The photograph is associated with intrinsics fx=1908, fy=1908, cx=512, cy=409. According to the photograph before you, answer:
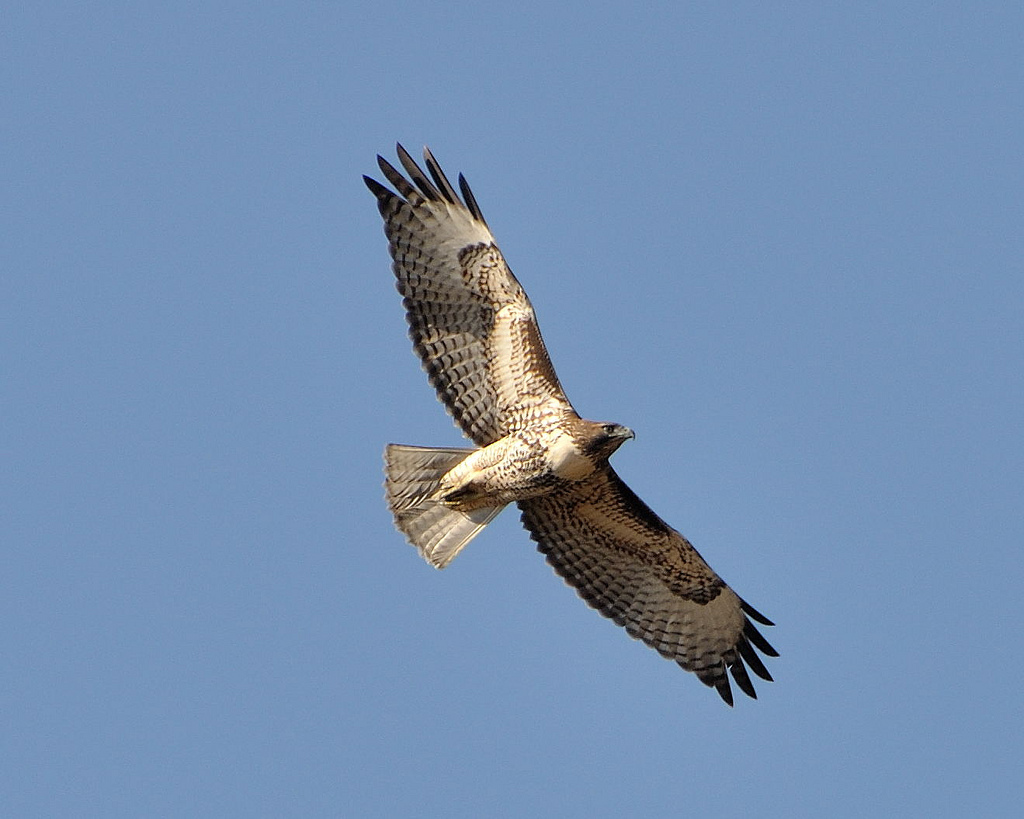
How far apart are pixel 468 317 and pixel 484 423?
81cm

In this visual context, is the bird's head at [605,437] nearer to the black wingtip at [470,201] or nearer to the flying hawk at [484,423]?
the flying hawk at [484,423]

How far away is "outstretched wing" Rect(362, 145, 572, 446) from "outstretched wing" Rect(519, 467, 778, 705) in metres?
0.85

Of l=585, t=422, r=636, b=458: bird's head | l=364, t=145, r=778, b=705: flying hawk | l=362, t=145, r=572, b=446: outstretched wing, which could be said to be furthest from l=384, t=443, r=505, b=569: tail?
l=585, t=422, r=636, b=458: bird's head

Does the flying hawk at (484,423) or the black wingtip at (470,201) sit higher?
the black wingtip at (470,201)

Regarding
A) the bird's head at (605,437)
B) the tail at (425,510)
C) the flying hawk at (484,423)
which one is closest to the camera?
the bird's head at (605,437)

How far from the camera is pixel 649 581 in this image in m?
15.1

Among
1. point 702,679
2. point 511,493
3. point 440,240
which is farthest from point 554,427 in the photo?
point 702,679

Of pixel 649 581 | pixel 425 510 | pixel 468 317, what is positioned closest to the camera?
pixel 468 317

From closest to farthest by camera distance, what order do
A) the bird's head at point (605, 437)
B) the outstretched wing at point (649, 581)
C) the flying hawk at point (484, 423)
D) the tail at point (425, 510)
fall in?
the bird's head at point (605, 437) → the flying hawk at point (484, 423) → the tail at point (425, 510) → the outstretched wing at point (649, 581)

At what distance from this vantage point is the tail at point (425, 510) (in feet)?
47.8

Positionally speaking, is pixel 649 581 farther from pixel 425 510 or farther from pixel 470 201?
pixel 470 201

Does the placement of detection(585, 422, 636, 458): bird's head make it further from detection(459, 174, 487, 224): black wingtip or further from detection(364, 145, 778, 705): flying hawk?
detection(459, 174, 487, 224): black wingtip

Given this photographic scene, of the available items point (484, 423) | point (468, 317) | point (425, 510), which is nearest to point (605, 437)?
point (484, 423)

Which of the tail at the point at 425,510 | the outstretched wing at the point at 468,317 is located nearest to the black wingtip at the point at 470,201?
the outstretched wing at the point at 468,317
